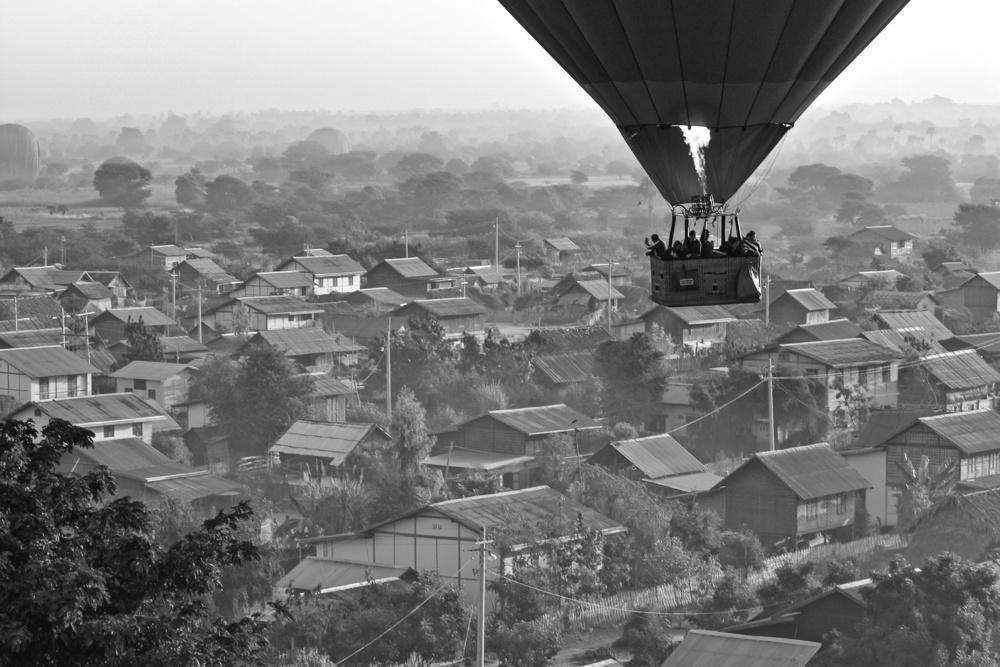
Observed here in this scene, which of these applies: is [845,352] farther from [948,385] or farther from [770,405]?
[770,405]

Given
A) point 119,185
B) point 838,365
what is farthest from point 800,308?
point 119,185

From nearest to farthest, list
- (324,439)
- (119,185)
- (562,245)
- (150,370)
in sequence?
(324,439) < (150,370) < (562,245) < (119,185)

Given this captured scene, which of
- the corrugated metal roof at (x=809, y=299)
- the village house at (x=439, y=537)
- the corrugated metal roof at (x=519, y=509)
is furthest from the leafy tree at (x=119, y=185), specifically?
the village house at (x=439, y=537)

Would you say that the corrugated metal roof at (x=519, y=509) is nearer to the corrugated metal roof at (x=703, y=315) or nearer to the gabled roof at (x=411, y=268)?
the corrugated metal roof at (x=703, y=315)

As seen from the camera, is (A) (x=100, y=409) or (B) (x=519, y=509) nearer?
(B) (x=519, y=509)

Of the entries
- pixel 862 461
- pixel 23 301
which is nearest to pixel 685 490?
pixel 862 461

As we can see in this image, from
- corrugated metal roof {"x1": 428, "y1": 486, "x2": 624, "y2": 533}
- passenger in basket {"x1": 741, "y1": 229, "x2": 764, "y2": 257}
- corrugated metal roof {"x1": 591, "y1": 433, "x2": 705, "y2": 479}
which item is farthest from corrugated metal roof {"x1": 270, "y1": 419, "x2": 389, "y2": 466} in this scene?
passenger in basket {"x1": 741, "y1": 229, "x2": 764, "y2": 257}
